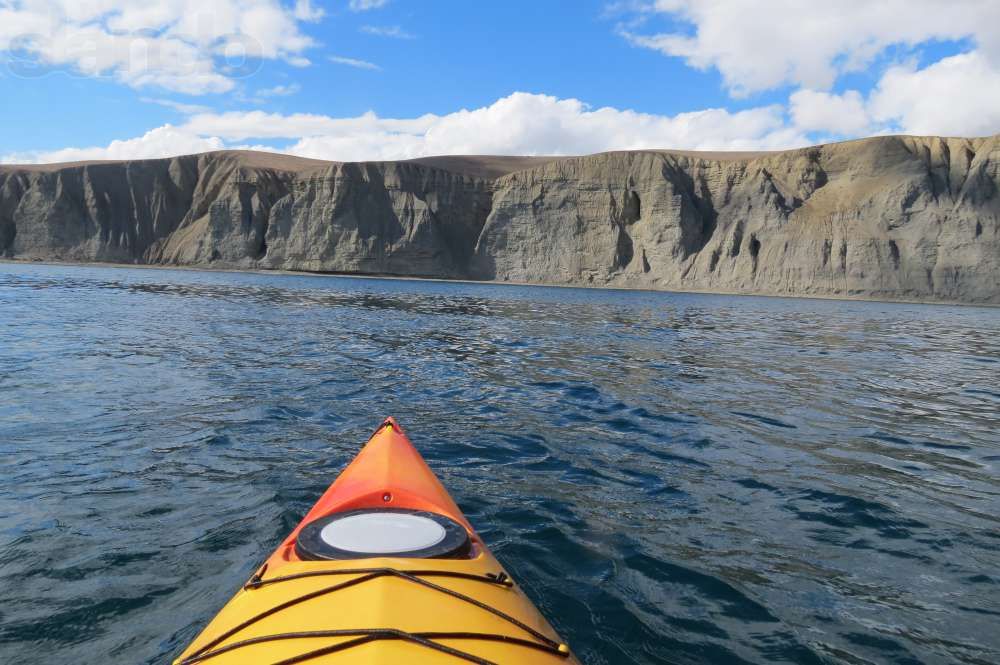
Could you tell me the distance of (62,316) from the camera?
816 inches

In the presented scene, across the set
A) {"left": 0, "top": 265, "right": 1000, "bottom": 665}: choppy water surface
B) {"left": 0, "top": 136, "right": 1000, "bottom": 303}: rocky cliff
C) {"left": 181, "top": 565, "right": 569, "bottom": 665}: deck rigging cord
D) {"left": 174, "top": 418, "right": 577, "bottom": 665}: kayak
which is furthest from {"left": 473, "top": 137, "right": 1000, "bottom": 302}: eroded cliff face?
{"left": 181, "top": 565, "right": 569, "bottom": 665}: deck rigging cord

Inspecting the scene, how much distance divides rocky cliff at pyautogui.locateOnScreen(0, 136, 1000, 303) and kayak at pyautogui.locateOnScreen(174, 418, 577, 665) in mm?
81822

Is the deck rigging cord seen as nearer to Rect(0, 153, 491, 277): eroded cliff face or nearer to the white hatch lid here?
the white hatch lid

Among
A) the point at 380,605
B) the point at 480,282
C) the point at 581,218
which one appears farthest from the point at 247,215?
the point at 380,605

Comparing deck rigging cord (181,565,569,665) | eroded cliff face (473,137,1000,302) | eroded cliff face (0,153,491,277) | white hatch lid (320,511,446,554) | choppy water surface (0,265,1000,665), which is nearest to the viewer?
deck rigging cord (181,565,569,665)

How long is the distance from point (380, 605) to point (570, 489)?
4.19 m

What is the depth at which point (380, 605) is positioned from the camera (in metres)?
2.60

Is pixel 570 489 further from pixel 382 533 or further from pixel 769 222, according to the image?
pixel 769 222

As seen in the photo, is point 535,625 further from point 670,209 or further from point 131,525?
point 670,209

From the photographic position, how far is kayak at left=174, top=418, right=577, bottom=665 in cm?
240

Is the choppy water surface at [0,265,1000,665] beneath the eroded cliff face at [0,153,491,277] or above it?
beneath

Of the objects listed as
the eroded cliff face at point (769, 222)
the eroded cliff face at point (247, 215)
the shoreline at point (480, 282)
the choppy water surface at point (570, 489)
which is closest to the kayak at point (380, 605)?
the choppy water surface at point (570, 489)

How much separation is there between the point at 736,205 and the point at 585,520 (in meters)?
87.7

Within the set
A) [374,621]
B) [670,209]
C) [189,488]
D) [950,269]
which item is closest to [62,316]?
[189,488]
